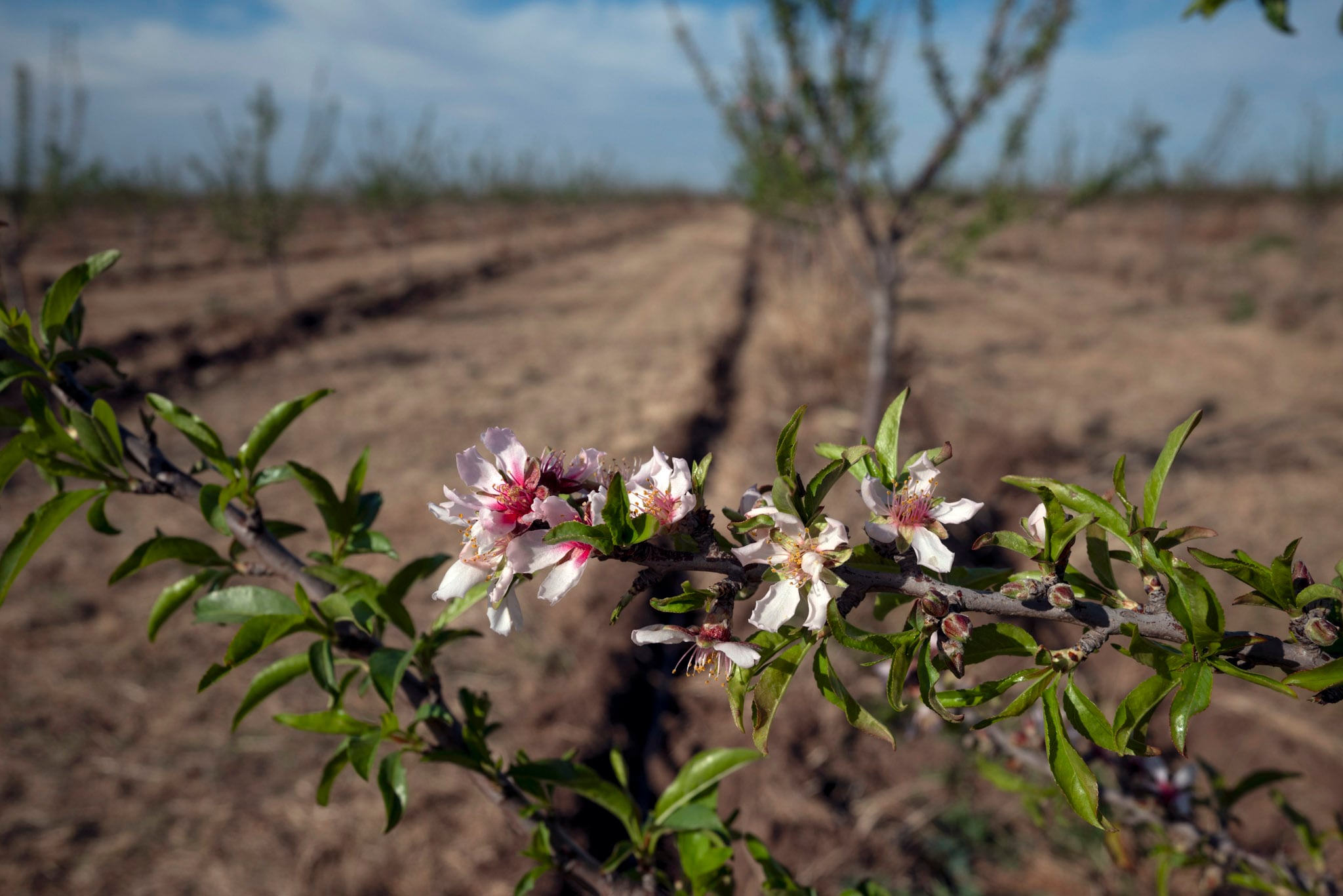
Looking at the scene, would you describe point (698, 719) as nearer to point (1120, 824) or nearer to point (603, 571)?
point (603, 571)

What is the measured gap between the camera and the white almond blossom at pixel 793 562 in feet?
2.44

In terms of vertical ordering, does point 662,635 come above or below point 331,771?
above

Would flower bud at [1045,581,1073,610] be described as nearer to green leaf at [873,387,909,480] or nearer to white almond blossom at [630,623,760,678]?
green leaf at [873,387,909,480]

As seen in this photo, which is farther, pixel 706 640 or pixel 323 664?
pixel 323 664

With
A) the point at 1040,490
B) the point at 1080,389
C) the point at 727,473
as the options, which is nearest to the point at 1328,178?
the point at 1080,389

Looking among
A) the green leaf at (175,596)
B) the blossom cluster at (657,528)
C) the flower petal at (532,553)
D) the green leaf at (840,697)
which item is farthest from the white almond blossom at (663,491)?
the green leaf at (175,596)

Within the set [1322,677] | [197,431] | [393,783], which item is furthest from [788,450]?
[197,431]

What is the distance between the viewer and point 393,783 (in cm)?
105

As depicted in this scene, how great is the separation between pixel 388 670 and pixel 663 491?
47 cm

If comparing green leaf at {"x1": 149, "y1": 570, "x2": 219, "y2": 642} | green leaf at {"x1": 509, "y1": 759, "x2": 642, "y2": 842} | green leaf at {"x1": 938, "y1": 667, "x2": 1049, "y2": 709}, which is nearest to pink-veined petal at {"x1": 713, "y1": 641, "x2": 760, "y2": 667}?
green leaf at {"x1": 938, "y1": 667, "x2": 1049, "y2": 709}

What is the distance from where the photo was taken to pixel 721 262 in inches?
763

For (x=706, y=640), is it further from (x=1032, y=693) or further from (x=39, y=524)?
(x=39, y=524)

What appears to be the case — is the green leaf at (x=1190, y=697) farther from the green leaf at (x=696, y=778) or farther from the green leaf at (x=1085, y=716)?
the green leaf at (x=696, y=778)

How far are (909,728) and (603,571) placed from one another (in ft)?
8.54
